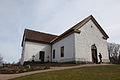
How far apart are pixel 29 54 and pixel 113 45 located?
143 ft

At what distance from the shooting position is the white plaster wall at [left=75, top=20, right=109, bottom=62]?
20.7 metres

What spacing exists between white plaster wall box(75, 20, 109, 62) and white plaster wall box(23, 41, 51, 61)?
10159 mm

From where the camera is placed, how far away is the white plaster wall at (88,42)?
2069 centimetres

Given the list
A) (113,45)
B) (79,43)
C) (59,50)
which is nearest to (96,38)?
(79,43)

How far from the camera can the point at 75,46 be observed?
805 inches

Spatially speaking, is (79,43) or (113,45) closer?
(79,43)

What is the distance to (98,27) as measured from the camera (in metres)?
24.3

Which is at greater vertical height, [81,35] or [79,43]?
[81,35]

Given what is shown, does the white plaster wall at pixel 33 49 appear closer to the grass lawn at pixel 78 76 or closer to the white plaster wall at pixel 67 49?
the white plaster wall at pixel 67 49

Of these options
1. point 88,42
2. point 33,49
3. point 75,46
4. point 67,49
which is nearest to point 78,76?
point 75,46

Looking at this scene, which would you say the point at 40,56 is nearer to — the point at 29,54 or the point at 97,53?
the point at 29,54

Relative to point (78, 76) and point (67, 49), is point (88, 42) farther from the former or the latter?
point (78, 76)

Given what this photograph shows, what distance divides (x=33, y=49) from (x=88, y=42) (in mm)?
12166

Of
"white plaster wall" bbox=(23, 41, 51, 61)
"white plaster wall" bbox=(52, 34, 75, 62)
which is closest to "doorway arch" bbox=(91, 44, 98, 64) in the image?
"white plaster wall" bbox=(52, 34, 75, 62)
